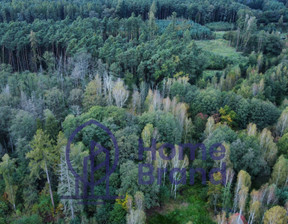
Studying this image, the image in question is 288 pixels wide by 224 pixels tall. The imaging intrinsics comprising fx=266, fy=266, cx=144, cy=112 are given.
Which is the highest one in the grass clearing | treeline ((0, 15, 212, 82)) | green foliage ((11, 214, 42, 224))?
treeline ((0, 15, 212, 82))

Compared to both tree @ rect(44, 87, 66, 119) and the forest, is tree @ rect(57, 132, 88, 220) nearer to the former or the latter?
the forest

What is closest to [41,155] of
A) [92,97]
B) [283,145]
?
[92,97]

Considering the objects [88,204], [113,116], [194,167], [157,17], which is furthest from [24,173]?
[157,17]

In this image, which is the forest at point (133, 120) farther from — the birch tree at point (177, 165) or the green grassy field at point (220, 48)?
the green grassy field at point (220, 48)

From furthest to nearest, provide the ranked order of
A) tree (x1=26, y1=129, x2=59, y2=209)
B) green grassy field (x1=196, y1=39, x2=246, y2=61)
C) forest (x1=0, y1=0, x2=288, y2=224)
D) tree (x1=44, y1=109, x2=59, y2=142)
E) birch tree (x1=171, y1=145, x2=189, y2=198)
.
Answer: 1. green grassy field (x1=196, y1=39, x2=246, y2=61)
2. tree (x1=44, y1=109, x2=59, y2=142)
3. birch tree (x1=171, y1=145, x2=189, y2=198)
4. forest (x1=0, y1=0, x2=288, y2=224)
5. tree (x1=26, y1=129, x2=59, y2=209)

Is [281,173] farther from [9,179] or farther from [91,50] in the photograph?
[91,50]

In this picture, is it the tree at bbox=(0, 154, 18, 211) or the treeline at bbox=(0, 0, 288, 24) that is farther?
the treeline at bbox=(0, 0, 288, 24)

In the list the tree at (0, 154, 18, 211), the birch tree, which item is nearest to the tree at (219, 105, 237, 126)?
the birch tree

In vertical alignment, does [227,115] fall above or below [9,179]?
above
